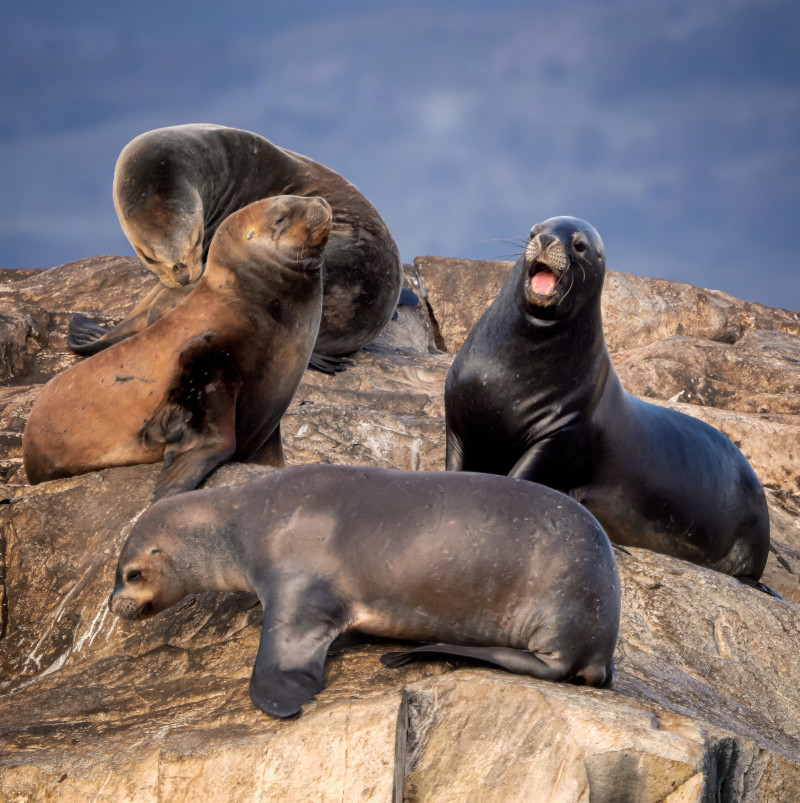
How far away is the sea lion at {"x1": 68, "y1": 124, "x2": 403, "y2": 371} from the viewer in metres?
6.18

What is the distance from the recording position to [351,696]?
257 cm

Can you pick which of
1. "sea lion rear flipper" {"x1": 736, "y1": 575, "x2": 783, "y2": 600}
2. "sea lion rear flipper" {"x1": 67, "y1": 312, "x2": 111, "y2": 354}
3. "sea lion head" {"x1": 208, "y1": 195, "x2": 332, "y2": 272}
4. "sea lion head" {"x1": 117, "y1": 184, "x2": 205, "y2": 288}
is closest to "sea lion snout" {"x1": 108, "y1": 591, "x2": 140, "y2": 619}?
"sea lion head" {"x1": 208, "y1": 195, "x2": 332, "y2": 272}

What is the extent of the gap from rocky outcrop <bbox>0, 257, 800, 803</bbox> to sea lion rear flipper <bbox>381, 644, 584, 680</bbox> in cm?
4

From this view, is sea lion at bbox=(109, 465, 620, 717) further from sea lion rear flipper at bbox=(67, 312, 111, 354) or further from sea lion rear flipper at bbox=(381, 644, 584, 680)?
sea lion rear flipper at bbox=(67, 312, 111, 354)

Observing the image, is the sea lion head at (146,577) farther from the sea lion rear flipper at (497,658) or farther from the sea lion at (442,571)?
the sea lion rear flipper at (497,658)

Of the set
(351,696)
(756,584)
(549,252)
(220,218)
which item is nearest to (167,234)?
(220,218)

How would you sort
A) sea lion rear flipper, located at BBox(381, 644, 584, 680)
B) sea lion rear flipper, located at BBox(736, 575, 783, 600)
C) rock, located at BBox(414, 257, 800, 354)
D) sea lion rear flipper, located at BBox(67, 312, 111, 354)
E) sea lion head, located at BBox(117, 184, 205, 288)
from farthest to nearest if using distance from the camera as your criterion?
rock, located at BBox(414, 257, 800, 354), sea lion rear flipper, located at BBox(67, 312, 111, 354), sea lion head, located at BBox(117, 184, 205, 288), sea lion rear flipper, located at BBox(736, 575, 783, 600), sea lion rear flipper, located at BBox(381, 644, 584, 680)

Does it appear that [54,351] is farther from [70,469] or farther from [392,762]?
[392,762]

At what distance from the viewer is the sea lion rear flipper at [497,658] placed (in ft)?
9.12

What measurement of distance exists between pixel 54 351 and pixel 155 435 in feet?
13.3

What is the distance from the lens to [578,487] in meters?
5.17

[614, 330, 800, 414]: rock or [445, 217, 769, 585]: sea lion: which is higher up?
[445, 217, 769, 585]: sea lion

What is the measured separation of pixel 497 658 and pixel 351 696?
1.50 feet

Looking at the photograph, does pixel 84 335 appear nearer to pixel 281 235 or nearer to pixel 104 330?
pixel 104 330
